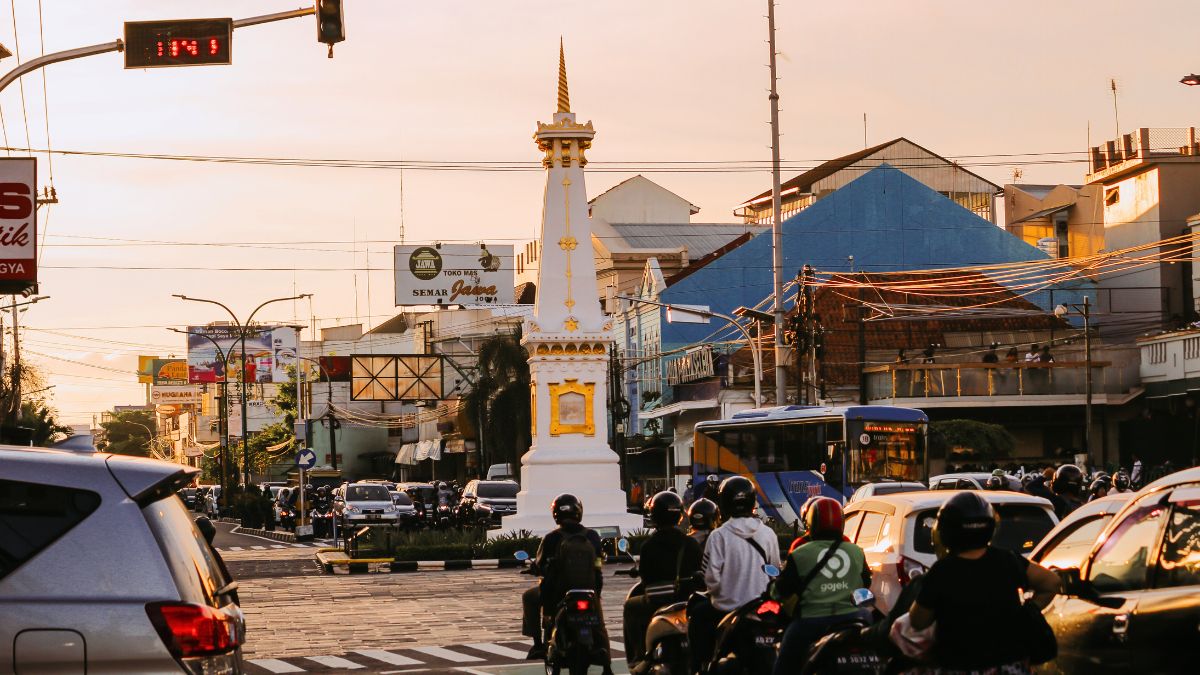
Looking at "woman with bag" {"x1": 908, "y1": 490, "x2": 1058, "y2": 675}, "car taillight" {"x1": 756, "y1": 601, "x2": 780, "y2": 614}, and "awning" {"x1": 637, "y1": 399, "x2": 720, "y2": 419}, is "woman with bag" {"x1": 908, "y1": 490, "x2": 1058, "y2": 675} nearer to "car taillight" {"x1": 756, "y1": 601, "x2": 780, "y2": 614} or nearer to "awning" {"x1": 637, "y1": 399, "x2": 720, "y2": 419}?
"car taillight" {"x1": 756, "y1": 601, "x2": 780, "y2": 614}

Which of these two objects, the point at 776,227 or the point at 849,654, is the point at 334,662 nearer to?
the point at 849,654

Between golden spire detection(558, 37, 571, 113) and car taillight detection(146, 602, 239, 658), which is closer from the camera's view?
car taillight detection(146, 602, 239, 658)

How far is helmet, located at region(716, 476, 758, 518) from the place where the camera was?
1146cm

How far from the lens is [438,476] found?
10488 cm

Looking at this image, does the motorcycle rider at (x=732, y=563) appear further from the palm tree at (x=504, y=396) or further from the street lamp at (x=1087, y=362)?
the palm tree at (x=504, y=396)

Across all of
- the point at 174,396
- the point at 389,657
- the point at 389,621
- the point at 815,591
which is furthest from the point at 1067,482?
the point at 174,396

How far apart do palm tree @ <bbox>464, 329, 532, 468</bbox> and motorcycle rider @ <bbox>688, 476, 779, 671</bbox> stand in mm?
67297

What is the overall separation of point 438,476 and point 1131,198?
162 feet

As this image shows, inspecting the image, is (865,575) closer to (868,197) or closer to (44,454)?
(44,454)

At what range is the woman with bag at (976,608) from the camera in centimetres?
732

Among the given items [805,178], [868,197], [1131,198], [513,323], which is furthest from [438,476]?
[1131,198]

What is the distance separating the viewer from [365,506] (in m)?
49.8

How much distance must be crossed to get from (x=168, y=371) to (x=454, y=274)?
96.7m

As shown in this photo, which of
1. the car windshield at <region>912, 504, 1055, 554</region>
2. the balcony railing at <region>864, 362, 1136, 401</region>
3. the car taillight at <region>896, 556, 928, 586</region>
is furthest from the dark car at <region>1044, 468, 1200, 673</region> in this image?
the balcony railing at <region>864, 362, 1136, 401</region>
